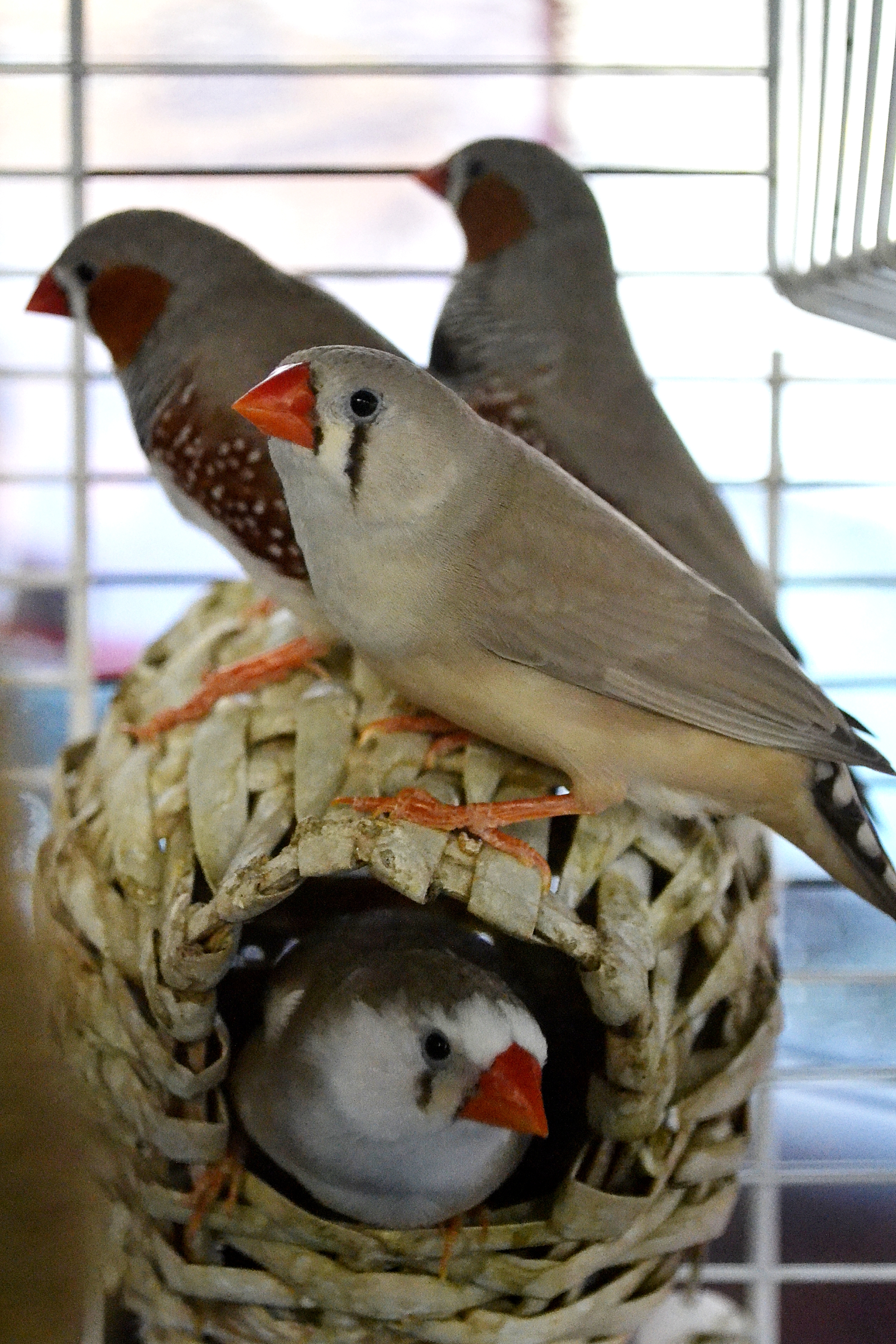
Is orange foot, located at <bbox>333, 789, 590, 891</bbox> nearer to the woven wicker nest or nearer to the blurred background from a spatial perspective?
the woven wicker nest

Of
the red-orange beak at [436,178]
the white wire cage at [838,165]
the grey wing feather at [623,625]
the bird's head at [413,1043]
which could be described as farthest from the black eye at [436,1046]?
the red-orange beak at [436,178]

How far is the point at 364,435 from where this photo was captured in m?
0.81

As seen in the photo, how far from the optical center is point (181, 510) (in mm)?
1098

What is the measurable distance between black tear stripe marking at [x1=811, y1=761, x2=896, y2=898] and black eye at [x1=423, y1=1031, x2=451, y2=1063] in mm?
316

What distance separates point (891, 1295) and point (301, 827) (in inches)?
39.9

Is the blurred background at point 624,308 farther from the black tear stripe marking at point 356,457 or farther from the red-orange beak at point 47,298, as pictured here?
the black tear stripe marking at point 356,457

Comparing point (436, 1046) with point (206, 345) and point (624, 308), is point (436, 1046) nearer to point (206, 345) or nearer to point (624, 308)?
point (206, 345)

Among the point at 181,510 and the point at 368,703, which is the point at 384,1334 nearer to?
the point at 368,703

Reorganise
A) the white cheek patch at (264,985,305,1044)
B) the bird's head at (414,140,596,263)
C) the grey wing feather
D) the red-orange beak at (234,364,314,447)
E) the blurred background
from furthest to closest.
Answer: the blurred background → the bird's head at (414,140,596,263) → the white cheek patch at (264,985,305,1044) → the grey wing feather → the red-orange beak at (234,364,314,447)

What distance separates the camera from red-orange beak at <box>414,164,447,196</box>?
1132 mm

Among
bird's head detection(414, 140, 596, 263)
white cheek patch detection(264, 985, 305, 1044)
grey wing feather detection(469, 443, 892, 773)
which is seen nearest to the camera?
grey wing feather detection(469, 443, 892, 773)

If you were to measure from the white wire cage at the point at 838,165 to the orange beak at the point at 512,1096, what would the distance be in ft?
1.80

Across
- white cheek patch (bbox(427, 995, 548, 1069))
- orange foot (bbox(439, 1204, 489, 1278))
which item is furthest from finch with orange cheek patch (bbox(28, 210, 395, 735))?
orange foot (bbox(439, 1204, 489, 1278))

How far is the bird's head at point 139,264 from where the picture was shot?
1050 mm
